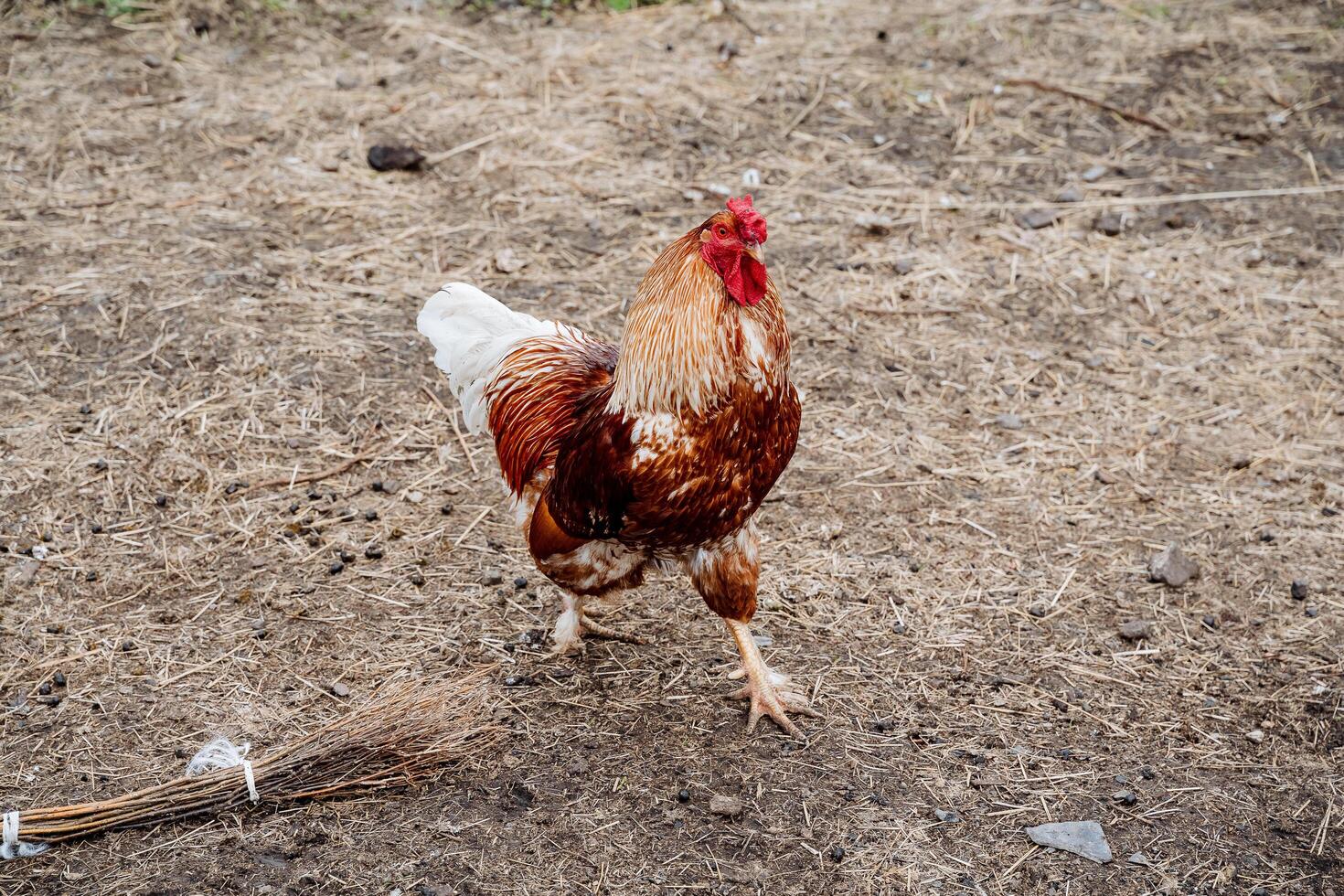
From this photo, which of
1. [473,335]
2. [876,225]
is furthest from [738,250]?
[876,225]

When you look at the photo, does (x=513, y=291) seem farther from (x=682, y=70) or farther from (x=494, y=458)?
(x=682, y=70)

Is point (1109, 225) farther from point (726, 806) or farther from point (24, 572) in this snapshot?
point (24, 572)

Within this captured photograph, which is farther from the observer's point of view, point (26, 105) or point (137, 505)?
point (26, 105)

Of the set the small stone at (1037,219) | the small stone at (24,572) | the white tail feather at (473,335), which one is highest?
the white tail feather at (473,335)

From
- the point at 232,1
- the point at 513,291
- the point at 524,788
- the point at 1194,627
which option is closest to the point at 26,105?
the point at 232,1

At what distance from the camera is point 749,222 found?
3207mm

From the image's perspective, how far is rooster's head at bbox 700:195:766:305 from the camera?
3232 mm

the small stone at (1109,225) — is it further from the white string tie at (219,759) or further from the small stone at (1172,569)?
the white string tie at (219,759)

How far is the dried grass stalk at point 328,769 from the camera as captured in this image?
3.32 meters

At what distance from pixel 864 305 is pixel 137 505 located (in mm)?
3622

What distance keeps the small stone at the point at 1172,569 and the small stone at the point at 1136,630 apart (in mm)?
256

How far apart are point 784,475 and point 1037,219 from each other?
2.64m

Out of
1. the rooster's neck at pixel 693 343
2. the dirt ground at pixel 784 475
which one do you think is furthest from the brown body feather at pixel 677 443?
the dirt ground at pixel 784 475

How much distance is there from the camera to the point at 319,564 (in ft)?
14.9
